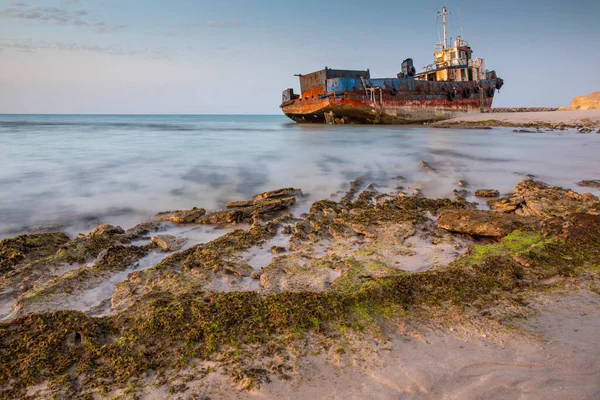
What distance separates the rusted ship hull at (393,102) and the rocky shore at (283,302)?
78.0 feet

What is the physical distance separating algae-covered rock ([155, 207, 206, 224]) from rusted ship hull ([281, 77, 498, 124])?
75.8ft

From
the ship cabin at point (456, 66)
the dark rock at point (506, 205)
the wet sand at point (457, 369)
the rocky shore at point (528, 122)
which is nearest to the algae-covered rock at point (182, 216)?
the wet sand at point (457, 369)

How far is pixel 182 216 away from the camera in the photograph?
519cm

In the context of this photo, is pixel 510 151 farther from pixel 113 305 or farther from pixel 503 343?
pixel 113 305

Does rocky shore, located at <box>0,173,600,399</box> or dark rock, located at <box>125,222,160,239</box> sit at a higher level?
dark rock, located at <box>125,222,160,239</box>

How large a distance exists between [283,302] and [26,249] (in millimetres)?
2943

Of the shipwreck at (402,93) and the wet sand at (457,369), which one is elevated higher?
A: the shipwreck at (402,93)

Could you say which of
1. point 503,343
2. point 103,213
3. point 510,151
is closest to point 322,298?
point 503,343

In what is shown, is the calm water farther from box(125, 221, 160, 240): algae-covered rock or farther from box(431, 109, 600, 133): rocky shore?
box(431, 109, 600, 133): rocky shore

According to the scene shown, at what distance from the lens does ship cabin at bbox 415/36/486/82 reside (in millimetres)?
32438

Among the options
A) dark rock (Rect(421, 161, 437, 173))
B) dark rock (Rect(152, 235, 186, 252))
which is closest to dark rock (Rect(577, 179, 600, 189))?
dark rock (Rect(421, 161, 437, 173))

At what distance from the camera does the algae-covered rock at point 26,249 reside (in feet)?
11.7

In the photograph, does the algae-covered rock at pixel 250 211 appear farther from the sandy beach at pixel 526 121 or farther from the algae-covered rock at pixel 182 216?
the sandy beach at pixel 526 121

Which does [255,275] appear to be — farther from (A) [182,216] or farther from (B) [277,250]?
(A) [182,216]
